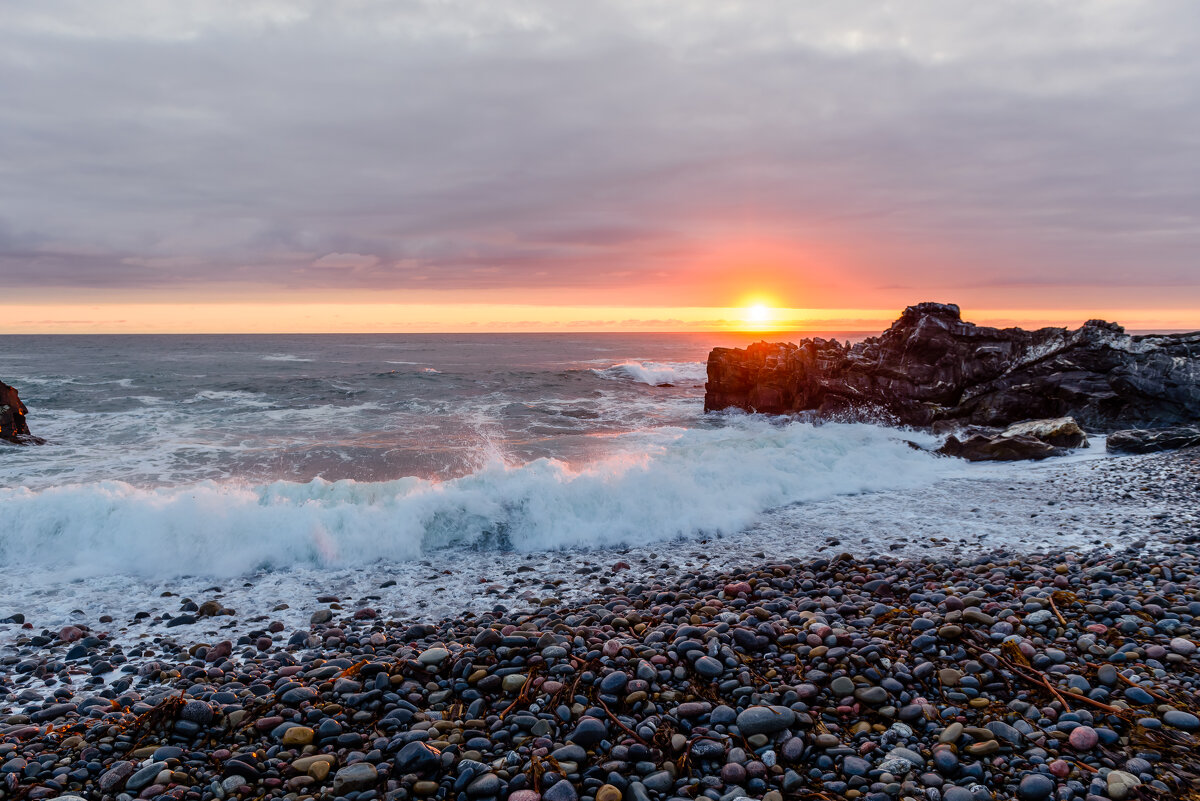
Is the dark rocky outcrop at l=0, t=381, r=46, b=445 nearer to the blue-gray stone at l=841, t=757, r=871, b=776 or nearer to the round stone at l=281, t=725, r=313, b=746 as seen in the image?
the round stone at l=281, t=725, r=313, b=746

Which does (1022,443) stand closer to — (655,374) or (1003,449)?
(1003,449)

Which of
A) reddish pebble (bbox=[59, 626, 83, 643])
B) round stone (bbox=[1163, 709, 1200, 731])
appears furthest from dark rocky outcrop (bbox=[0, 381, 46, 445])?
round stone (bbox=[1163, 709, 1200, 731])

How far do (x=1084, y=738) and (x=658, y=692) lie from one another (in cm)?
263

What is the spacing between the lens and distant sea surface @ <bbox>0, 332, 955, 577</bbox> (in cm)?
930

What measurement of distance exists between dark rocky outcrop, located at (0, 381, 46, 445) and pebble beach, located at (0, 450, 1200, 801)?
14.1 metres

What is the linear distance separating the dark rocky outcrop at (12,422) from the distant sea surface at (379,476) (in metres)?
0.69

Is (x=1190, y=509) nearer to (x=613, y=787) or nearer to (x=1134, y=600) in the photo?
(x=1134, y=600)

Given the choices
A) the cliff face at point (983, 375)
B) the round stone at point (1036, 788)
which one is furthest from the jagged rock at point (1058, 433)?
the round stone at point (1036, 788)

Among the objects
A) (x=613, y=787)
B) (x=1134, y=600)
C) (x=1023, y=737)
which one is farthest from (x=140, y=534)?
(x=1134, y=600)

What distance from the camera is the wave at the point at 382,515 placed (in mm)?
9031

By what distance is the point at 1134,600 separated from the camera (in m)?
5.71

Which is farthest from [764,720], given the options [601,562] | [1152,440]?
[1152,440]

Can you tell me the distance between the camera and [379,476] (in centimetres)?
1510

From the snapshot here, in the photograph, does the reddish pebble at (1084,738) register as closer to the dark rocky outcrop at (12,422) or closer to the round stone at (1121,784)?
the round stone at (1121,784)
